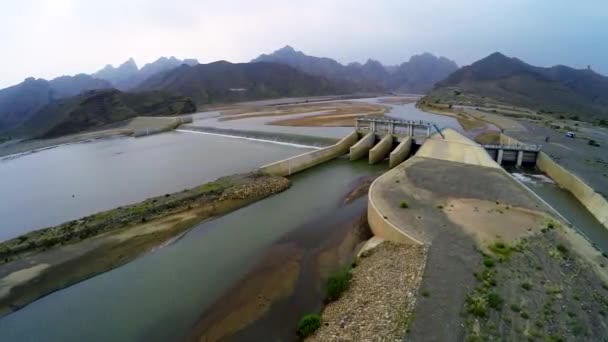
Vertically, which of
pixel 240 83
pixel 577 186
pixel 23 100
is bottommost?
pixel 577 186

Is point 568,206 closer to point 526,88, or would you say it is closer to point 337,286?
point 337,286

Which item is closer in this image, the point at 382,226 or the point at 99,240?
the point at 382,226

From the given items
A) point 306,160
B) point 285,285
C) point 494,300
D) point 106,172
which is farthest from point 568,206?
point 106,172

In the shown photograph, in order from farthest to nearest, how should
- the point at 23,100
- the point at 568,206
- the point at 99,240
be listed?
the point at 23,100 < the point at 568,206 < the point at 99,240

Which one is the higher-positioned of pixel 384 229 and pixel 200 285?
pixel 384 229

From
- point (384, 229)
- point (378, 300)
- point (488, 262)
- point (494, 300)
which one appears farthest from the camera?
point (384, 229)

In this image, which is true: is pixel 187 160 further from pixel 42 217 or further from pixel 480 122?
pixel 480 122

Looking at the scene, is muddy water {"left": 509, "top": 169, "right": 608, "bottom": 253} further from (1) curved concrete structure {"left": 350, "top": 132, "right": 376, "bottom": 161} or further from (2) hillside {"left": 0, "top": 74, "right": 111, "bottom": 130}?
(2) hillside {"left": 0, "top": 74, "right": 111, "bottom": 130}
